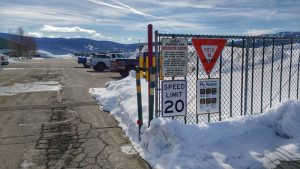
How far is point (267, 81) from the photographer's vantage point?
1232cm

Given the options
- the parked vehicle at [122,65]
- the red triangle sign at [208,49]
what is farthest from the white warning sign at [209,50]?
the parked vehicle at [122,65]

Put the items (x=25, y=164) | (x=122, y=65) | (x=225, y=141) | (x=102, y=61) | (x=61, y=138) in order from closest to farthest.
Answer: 1. (x=25, y=164)
2. (x=225, y=141)
3. (x=61, y=138)
4. (x=122, y=65)
5. (x=102, y=61)

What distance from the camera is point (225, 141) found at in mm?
5699

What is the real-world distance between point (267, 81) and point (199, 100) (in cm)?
702

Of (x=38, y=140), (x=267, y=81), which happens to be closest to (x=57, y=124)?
(x=38, y=140)

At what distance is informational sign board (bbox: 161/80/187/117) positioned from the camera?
5.97 meters

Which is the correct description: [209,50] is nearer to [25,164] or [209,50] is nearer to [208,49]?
A: [208,49]

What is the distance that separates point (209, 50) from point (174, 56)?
833mm

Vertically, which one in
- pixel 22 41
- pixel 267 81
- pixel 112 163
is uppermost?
pixel 22 41

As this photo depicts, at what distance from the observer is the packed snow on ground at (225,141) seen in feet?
16.1

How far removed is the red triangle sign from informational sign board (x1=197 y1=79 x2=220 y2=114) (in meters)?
0.31

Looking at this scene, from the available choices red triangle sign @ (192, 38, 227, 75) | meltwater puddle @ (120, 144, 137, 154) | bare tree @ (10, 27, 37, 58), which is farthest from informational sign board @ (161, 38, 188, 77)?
bare tree @ (10, 27, 37, 58)

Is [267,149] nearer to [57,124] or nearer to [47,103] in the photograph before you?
[57,124]

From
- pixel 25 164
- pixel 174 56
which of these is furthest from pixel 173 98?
pixel 25 164
